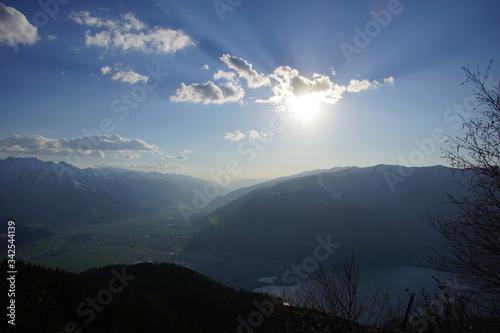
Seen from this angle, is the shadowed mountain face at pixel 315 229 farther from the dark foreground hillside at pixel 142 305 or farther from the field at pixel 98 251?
the dark foreground hillside at pixel 142 305

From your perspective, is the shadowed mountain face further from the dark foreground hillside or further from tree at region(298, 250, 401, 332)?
tree at region(298, 250, 401, 332)

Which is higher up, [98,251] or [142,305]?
[142,305]

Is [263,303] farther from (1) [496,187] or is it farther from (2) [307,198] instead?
(2) [307,198]
